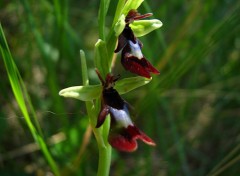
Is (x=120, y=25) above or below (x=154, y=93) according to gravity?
above

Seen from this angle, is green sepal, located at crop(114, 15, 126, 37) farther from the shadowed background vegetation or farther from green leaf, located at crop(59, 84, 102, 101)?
the shadowed background vegetation

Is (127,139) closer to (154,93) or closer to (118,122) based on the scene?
(118,122)

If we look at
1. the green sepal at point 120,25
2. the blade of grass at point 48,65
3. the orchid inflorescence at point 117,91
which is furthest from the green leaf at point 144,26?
the blade of grass at point 48,65

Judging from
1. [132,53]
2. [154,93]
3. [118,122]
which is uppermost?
[132,53]

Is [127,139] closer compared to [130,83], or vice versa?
[127,139]

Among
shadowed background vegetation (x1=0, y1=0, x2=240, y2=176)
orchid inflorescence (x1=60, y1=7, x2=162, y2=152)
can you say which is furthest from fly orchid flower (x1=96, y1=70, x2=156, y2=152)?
shadowed background vegetation (x1=0, y1=0, x2=240, y2=176)

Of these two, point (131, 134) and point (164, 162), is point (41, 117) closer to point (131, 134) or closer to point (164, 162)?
point (164, 162)

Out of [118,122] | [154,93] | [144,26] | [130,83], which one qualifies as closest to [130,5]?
[144,26]
